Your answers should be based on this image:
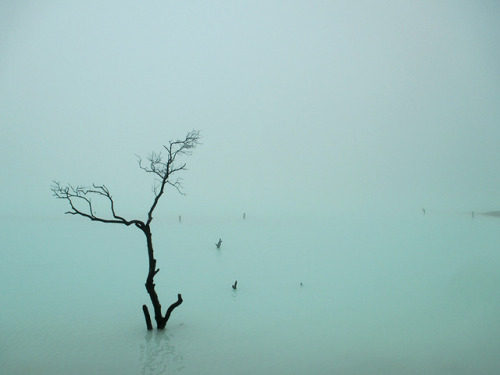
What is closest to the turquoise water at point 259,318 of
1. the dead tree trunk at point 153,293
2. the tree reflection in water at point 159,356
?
the tree reflection in water at point 159,356

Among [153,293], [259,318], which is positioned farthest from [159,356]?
[259,318]

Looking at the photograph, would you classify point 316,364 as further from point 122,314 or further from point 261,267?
point 261,267

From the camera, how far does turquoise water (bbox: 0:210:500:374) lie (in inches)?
518

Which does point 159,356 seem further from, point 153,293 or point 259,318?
point 259,318

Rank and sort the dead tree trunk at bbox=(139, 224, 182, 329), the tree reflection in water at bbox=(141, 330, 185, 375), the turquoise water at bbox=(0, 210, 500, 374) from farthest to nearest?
the dead tree trunk at bbox=(139, 224, 182, 329), the turquoise water at bbox=(0, 210, 500, 374), the tree reflection in water at bbox=(141, 330, 185, 375)

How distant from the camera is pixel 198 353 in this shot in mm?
13953

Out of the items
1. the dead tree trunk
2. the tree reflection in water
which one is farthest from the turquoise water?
the dead tree trunk

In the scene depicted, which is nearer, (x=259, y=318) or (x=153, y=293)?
(x=153, y=293)

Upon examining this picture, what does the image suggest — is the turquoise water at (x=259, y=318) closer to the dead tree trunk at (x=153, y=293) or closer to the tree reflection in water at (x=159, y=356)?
the tree reflection in water at (x=159, y=356)

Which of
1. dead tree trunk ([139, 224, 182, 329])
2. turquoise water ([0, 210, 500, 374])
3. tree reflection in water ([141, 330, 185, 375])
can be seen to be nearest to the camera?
tree reflection in water ([141, 330, 185, 375])

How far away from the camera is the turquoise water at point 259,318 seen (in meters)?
13.2

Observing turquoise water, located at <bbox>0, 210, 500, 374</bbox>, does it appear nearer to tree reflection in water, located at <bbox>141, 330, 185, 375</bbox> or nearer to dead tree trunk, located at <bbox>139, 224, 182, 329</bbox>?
tree reflection in water, located at <bbox>141, 330, 185, 375</bbox>

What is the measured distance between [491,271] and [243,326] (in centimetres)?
2416

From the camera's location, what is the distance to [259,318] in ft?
61.0
